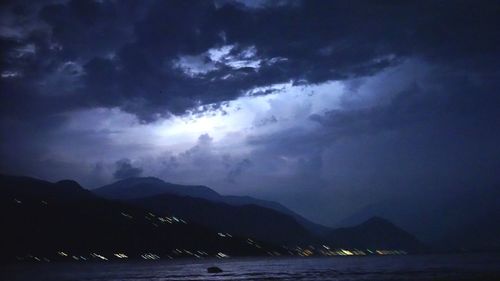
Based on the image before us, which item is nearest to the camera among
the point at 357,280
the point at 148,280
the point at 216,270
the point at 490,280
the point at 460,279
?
the point at 490,280

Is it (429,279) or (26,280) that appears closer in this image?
(429,279)

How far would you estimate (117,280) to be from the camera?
122688mm

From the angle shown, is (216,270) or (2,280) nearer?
(2,280)

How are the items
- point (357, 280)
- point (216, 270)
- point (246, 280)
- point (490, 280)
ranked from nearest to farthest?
point (490, 280)
point (357, 280)
point (246, 280)
point (216, 270)

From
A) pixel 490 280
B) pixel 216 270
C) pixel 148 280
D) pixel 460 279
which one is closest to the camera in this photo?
pixel 490 280

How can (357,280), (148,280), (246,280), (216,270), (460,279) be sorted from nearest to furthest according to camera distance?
1. (460,279)
2. (357,280)
3. (246,280)
4. (148,280)
5. (216,270)

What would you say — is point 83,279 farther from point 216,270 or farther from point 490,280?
point 490,280

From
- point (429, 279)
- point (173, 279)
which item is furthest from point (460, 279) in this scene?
point (173, 279)

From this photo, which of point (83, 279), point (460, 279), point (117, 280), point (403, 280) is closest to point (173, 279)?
point (117, 280)

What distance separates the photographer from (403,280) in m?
94.9

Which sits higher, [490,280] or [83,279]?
[490,280]

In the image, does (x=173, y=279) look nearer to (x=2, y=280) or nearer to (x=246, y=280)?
(x=246, y=280)

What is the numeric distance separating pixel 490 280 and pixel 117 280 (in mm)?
90097

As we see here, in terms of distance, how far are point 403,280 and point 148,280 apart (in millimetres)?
65458
